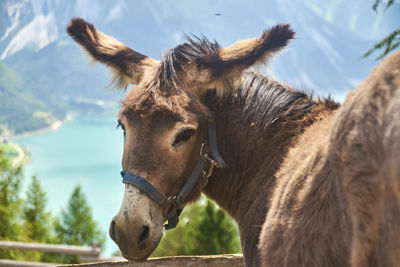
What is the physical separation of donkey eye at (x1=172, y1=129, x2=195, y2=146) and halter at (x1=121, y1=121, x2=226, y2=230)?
147 millimetres

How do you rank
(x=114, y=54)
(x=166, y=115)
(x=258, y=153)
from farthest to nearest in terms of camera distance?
(x=114, y=54) → (x=258, y=153) → (x=166, y=115)

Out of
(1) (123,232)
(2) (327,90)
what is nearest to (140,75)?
(1) (123,232)

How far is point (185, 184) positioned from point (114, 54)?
1.07 m

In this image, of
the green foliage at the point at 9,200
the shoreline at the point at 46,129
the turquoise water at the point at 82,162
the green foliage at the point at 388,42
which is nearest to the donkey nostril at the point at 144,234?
the green foliage at the point at 388,42

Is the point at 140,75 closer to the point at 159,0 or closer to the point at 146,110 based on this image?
the point at 146,110

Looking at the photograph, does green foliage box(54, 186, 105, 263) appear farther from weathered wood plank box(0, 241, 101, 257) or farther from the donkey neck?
the donkey neck

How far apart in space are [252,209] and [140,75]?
1153mm

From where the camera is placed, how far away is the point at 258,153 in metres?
2.54

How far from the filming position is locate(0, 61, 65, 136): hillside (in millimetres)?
113438

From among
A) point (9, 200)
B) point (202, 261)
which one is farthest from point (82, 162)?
point (202, 261)

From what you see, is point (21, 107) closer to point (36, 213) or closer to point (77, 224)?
point (77, 224)

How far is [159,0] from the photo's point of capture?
615 ft

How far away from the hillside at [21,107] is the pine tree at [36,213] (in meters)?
98.2

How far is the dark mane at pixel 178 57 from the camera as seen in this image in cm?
242
